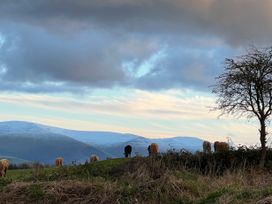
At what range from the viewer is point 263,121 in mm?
29688

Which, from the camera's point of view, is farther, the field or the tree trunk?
the tree trunk

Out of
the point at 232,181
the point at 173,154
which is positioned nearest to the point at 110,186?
the point at 232,181

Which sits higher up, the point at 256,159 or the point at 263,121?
the point at 263,121

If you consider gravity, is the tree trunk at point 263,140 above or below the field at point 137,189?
above

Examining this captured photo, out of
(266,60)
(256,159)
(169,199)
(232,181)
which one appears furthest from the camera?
(256,159)

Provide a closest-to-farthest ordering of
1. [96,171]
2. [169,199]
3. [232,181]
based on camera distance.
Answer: [169,199] < [232,181] < [96,171]

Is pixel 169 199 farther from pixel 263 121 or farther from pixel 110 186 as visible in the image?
pixel 263 121

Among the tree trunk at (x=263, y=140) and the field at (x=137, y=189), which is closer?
the field at (x=137, y=189)

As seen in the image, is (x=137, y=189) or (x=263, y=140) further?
(x=263, y=140)

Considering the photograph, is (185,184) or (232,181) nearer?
(185,184)

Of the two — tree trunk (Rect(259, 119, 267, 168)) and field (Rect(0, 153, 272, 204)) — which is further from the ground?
tree trunk (Rect(259, 119, 267, 168))

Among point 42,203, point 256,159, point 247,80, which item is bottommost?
point 42,203

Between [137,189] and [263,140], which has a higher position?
[263,140]

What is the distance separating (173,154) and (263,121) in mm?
5627
